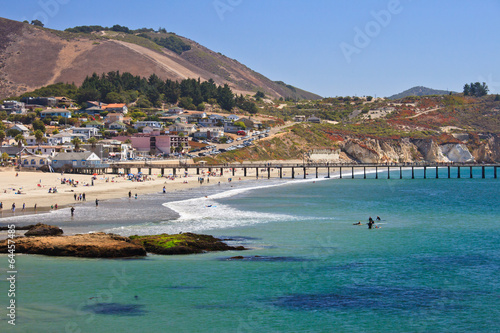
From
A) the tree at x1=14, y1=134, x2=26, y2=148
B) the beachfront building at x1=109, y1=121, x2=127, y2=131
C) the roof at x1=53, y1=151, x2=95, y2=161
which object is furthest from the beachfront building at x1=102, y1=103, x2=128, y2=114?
the roof at x1=53, y1=151, x2=95, y2=161

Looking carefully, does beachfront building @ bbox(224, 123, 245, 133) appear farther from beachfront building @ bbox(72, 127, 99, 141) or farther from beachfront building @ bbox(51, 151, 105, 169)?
beachfront building @ bbox(51, 151, 105, 169)

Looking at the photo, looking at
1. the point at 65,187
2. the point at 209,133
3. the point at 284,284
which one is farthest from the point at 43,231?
the point at 209,133

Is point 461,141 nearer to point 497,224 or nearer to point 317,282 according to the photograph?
point 497,224

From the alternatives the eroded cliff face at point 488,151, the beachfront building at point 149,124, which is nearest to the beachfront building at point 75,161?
the beachfront building at point 149,124

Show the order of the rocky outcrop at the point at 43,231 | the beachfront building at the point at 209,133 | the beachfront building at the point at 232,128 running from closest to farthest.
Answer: the rocky outcrop at the point at 43,231, the beachfront building at the point at 209,133, the beachfront building at the point at 232,128

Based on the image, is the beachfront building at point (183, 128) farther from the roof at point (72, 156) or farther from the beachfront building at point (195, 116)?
the roof at point (72, 156)

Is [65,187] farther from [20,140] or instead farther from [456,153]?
[456,153]

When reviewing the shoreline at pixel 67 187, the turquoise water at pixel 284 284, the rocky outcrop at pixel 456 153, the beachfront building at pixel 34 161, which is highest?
the rocky outcrop at pixel 456 153
